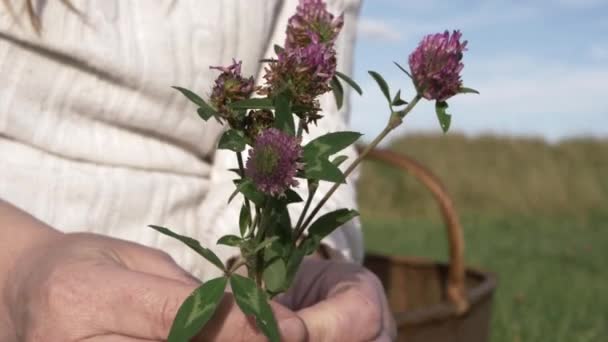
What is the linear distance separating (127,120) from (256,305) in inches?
30.5

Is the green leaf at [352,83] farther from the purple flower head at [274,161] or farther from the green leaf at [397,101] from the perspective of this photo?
the purple flower head at [274,161]

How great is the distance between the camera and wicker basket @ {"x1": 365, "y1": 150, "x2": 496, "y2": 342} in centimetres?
195

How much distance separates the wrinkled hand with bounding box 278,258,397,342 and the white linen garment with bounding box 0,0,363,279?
311 millimetres

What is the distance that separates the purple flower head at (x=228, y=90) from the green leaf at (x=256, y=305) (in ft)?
0.48

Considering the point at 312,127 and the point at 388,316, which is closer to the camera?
the point at 388,316

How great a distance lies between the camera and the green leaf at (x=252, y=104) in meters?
0.69

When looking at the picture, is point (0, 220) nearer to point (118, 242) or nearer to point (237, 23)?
point (118, 242)

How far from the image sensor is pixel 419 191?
747 cm

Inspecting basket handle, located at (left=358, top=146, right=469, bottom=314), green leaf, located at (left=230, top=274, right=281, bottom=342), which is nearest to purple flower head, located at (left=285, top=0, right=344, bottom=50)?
green leaf, located at (left=230, top=274, right=281, bottom=342)

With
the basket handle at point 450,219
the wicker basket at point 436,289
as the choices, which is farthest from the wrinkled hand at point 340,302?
the basket handle at point 450,219

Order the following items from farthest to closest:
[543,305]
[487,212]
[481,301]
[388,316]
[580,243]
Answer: [487,212], [580,243], [543,305], [481,301], [388,316]

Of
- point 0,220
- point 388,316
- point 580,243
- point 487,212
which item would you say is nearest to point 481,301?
point 388,316

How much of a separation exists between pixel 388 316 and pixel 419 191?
653 centimetres

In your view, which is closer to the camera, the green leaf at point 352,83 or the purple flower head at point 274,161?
the purple flower head at point 274,161
